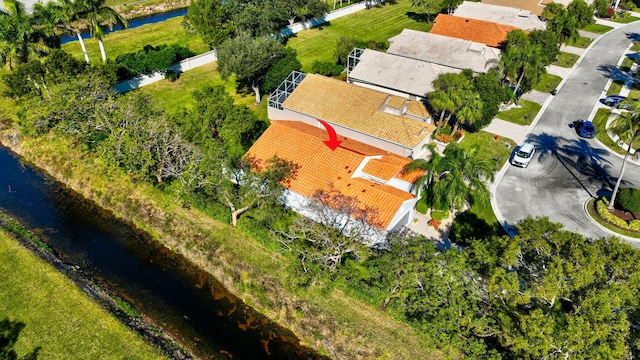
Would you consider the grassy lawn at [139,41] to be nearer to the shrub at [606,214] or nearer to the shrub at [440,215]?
the shrub at [440,215]

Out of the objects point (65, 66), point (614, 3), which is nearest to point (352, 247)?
point (65, 66)

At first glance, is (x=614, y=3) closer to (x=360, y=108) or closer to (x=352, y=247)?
(x=360, y=108)

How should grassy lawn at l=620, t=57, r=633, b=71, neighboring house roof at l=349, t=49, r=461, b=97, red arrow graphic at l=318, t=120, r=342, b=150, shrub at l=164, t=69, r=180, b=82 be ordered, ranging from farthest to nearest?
grassy lawn at l=620, t=57, r=633, b=71
shrub at l=164, t=69, r=180, b=82
neighboring house roof at l=349, t=49, r=461, b=97
red arrow graphic at l=318, t=120, r=342, b=150

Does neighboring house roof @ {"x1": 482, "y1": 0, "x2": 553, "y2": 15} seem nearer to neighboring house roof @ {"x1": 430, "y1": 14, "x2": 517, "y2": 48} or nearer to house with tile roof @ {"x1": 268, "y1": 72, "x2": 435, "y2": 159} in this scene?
neighboring house roof @ {"x1": 430, "y1": 14, "x2": 517, "y2": 48}

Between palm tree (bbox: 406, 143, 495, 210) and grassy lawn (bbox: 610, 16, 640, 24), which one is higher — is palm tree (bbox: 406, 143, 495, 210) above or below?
above

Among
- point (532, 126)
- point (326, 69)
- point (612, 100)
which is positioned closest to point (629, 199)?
point (532, 126)

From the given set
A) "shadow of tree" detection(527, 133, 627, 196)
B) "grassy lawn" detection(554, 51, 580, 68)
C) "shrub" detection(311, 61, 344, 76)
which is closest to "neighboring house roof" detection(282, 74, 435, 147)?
"shrub" detection(311, 61, 344, 76)

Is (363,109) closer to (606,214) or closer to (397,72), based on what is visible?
(397,72)
